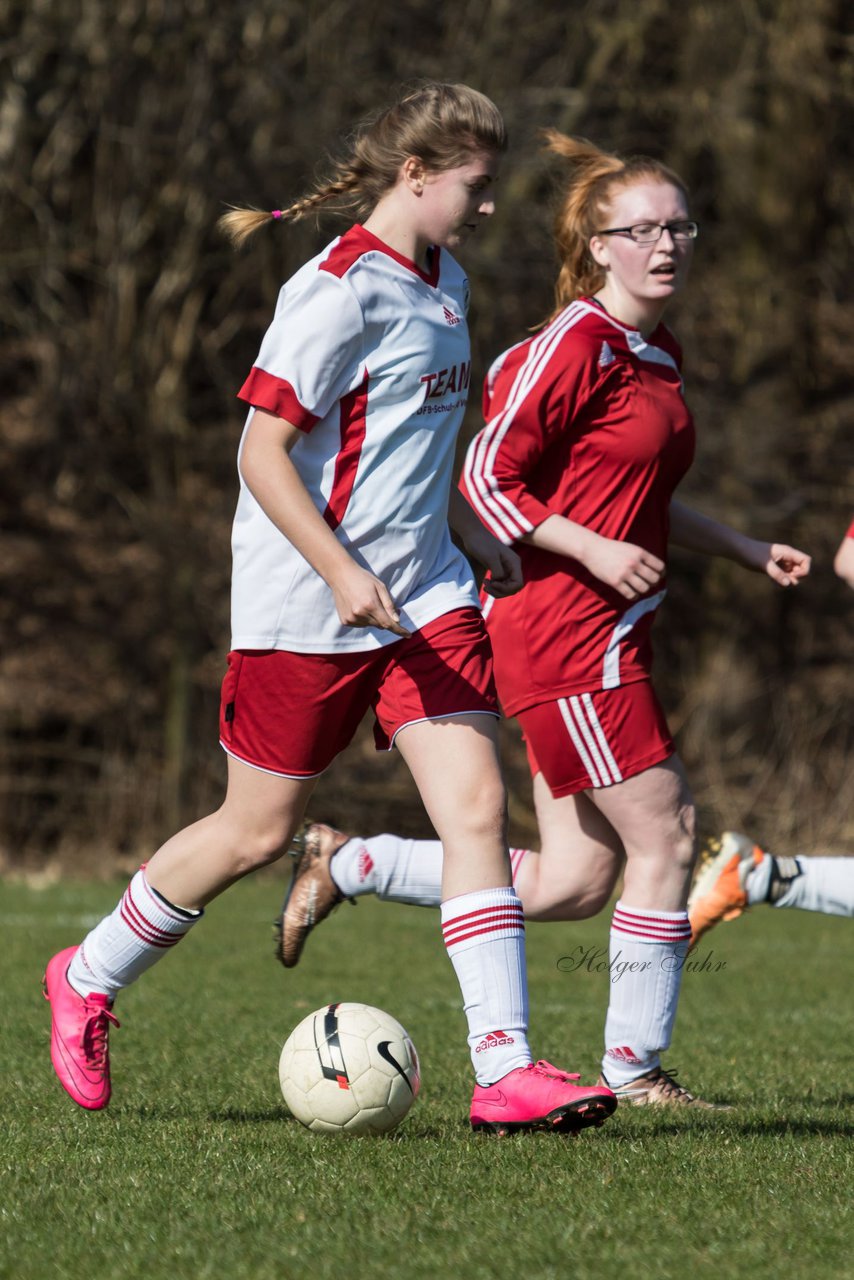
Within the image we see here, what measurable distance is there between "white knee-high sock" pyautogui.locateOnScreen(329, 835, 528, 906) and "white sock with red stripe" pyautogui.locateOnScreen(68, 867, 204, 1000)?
2.94ft

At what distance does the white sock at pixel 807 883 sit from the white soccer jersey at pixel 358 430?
6.10ft

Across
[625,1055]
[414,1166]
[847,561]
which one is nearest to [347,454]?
[414,1166]

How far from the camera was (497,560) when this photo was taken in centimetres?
419

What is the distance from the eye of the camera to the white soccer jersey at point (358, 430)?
149 inches

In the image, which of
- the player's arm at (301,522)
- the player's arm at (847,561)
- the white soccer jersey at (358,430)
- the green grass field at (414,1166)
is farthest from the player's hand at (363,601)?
the player's arm at (847,561)

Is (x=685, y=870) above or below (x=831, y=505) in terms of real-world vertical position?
above

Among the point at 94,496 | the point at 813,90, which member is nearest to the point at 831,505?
the point at 813,90

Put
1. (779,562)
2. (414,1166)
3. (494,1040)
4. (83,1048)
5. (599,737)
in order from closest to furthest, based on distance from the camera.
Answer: (414,1166), (494,1040), (83,1048), (599,737), (779,562)

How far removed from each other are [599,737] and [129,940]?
3.99ft

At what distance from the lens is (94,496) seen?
1345 cm

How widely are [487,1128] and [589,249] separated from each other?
2.28m

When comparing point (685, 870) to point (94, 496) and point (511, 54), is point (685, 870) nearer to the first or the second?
point (94, 496)

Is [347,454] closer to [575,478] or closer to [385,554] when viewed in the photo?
[385,554]

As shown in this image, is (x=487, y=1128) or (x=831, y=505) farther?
(x=831, y=505)
